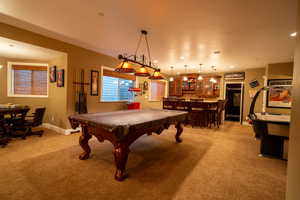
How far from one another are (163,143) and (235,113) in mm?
5474

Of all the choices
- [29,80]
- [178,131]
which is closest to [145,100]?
[178,131]

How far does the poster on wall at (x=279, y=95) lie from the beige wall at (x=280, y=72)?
14cm

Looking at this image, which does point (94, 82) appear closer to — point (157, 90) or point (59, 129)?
point (59, 129)

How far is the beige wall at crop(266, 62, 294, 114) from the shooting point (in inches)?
203

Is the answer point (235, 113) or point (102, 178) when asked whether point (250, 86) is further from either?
point (102, 178)

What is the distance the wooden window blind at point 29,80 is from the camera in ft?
16.3

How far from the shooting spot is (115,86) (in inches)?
227

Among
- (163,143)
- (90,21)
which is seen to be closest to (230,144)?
(163,143)

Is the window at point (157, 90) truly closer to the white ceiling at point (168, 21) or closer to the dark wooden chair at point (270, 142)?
the white ceiling at point (168, 21)

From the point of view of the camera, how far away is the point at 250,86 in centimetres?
647

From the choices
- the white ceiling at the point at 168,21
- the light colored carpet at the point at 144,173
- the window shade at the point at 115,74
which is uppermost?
the white ceiling at the point at 168,21

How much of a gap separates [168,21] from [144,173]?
2750mm

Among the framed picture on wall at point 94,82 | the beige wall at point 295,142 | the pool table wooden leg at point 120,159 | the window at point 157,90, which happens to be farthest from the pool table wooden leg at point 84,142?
the window at point 157,90

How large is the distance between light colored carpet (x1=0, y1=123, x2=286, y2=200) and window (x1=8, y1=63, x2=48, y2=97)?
2.22 meters
